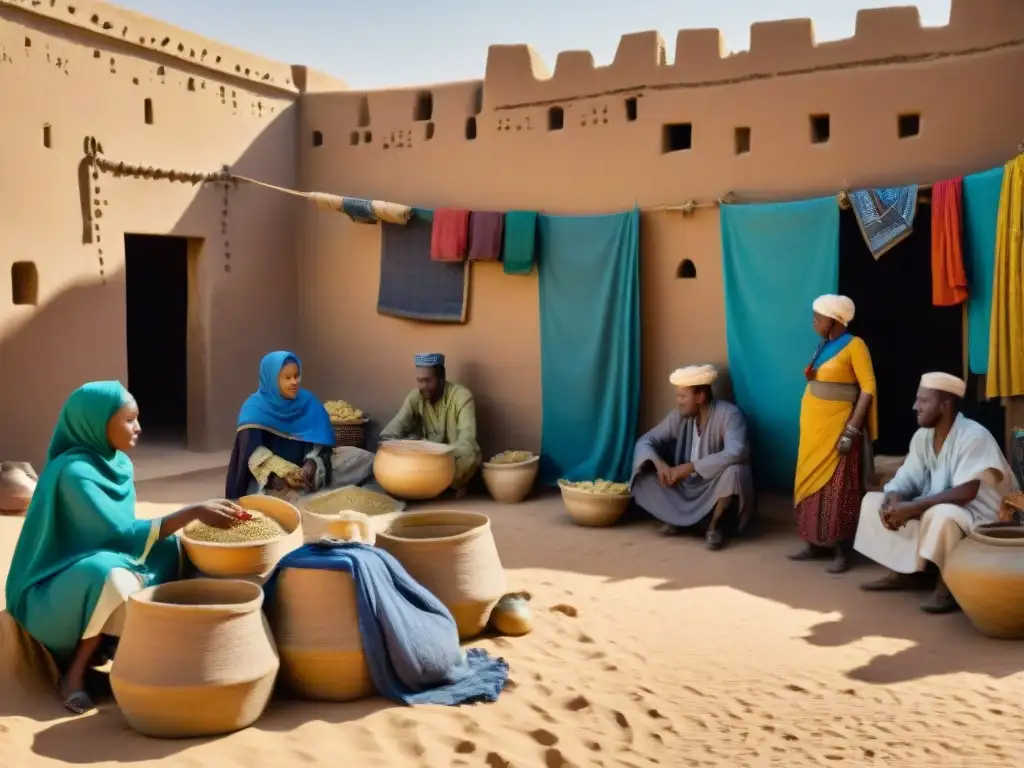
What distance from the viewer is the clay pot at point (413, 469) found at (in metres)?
7.71

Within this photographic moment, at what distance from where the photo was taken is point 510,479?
26.5 ft

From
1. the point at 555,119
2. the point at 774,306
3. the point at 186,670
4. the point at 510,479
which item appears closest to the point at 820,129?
the point at 774,306

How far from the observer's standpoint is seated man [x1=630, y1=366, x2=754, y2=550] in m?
6.85

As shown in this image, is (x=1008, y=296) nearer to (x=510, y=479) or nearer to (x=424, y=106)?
(x=510, y=479)

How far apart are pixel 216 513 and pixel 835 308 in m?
4.04

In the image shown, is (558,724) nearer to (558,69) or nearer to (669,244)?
(669,244)

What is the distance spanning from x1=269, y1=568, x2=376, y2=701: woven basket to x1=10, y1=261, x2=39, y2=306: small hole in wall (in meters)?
4.81

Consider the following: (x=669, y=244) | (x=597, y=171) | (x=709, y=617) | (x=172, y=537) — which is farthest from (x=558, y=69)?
(x=172, y=537)

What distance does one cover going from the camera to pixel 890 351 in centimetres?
960

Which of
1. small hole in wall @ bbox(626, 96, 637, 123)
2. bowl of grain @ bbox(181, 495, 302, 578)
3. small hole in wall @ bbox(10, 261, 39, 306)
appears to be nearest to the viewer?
bowl of grain @ bbox(181, 495, 302, 578)

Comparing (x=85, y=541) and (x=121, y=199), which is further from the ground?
(x=121, y=199)

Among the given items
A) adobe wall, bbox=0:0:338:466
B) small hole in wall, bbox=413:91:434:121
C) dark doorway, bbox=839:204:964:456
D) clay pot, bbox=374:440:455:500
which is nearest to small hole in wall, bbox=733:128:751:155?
dark doorway, bbox=839:204:964:456

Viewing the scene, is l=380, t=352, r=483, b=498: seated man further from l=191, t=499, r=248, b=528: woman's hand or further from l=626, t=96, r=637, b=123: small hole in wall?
l=191, t=499, r=248, b=528: woman's hand

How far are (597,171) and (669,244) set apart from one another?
0.88 meters
